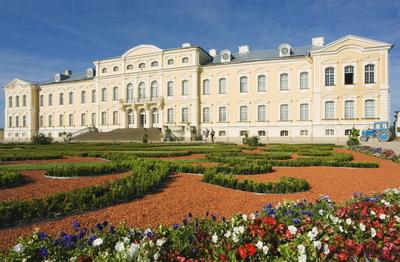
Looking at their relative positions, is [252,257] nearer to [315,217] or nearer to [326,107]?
[315,217]

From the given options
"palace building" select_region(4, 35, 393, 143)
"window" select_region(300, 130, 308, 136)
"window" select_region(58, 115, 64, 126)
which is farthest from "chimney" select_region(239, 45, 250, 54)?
"window" select_region(58, 115, 64, 126)

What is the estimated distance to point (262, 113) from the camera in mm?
35500

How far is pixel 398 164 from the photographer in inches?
438

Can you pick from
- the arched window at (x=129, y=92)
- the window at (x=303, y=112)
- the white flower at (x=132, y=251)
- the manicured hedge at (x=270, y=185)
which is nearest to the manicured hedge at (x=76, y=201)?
the manicured hedge at (x=270, y=185)

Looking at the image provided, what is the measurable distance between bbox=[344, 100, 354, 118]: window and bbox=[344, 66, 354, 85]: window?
201 centimetres

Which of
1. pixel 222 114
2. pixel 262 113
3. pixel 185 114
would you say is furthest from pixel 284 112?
pixel 185 114

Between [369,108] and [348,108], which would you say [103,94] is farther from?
[369,108]

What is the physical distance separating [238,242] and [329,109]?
32250 millimetres

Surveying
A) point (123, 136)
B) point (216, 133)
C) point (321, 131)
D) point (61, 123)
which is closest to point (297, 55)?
point (321, 131)

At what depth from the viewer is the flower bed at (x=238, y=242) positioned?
2447mm

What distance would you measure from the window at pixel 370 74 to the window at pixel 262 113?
10829 millimetres

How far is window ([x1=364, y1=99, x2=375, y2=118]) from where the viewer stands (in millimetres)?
30219

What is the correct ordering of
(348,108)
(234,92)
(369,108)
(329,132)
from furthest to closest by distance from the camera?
(234,92), (329,132), (348,108), (369,108)

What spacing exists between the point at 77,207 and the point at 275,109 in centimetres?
3183
